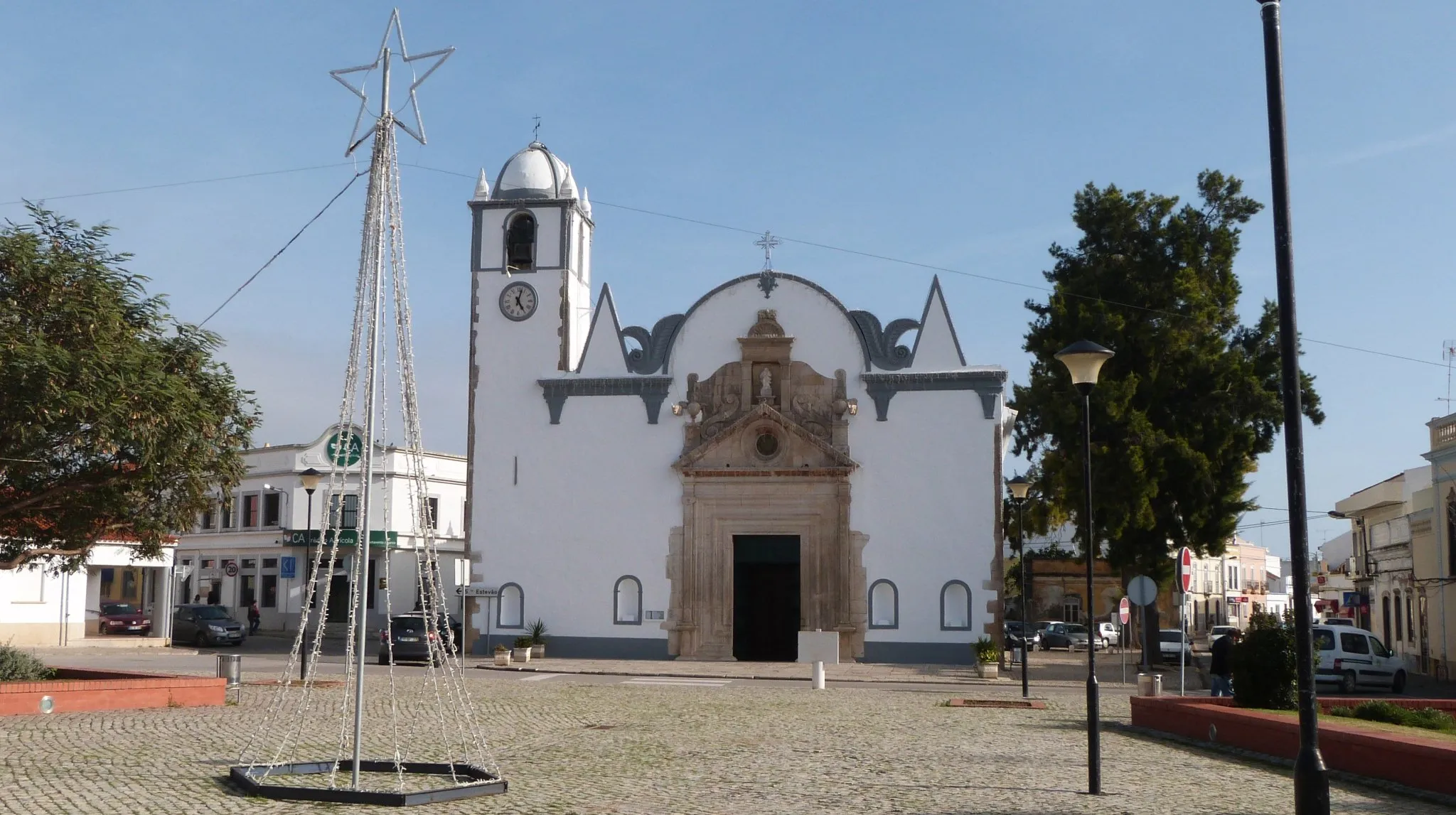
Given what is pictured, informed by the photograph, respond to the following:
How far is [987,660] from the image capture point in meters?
31.0

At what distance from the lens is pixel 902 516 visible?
34500 millimetres

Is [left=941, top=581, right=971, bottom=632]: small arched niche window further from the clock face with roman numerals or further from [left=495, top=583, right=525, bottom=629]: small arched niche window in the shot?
the clock face with roman numerals

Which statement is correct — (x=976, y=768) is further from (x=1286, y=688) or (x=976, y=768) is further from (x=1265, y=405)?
(x=1265, y=405)

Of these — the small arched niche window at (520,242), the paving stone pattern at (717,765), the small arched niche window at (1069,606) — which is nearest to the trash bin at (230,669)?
the paving stone pattern at (717,765)

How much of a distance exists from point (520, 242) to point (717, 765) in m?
26.2

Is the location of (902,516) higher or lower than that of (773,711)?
higher

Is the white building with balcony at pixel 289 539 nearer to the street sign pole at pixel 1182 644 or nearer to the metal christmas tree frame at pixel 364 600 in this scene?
the street sign pole at pixel 1182 644

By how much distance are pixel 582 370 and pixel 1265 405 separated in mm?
17177

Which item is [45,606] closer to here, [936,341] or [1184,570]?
[936,341]

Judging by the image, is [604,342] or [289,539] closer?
[604,342]

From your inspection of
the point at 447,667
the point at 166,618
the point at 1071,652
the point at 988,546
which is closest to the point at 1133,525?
the point at 988,546

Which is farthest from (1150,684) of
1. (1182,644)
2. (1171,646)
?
(1171,646)

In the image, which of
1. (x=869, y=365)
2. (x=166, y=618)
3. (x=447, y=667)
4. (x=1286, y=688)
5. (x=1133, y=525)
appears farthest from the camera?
(x=166, y=618)

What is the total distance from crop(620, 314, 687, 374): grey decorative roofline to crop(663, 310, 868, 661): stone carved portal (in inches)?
70.6
